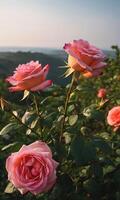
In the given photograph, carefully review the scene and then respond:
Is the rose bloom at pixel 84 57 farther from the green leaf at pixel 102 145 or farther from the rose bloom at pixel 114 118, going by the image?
the rose bloom at pixel 114 118

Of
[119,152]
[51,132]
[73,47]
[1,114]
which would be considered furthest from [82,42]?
[1,114]

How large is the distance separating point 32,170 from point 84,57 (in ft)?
1.80

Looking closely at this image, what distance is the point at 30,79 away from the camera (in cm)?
222

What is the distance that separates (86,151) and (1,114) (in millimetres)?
1978

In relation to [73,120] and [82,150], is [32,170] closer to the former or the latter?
[82,150]

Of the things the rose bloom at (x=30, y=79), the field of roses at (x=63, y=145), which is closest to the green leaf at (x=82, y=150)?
the field of roses at (x=63, y=145)

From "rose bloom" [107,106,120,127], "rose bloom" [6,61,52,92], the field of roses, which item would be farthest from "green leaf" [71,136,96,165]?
"rose bloom" [107,106,120,127]

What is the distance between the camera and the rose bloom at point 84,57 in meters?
2.16

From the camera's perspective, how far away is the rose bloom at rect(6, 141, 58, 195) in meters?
1.99

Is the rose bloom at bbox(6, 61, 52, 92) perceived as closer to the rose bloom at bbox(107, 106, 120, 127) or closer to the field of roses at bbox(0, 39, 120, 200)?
the field of roses at bbox(0, 39, 120, 200)

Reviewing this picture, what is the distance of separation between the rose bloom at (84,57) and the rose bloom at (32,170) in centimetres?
42

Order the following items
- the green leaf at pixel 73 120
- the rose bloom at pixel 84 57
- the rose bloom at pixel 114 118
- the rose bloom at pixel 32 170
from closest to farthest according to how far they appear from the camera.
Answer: the rose bloom at pixel 32 170
the rose bloom at pixel 84 57
the green leaf at pixel 73 120
the rose bloom at pixel 114 118

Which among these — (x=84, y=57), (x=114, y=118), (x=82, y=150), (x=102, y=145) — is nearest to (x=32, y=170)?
(x=82, y=150)

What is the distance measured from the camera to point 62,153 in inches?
91.7
